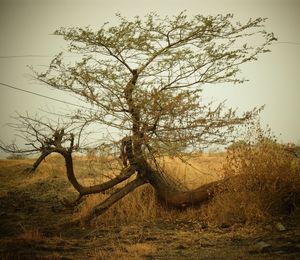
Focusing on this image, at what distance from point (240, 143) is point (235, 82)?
1625mm

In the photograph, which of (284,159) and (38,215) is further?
(38,215)

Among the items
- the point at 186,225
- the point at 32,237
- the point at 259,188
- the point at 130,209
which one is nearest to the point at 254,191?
the point at 259,188

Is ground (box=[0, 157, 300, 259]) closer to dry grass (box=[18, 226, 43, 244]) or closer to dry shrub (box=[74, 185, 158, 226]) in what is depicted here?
dry grass (box=[18, 226, 43, 244])

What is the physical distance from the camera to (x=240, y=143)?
840 centimetres

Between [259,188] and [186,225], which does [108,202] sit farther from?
[259,188]

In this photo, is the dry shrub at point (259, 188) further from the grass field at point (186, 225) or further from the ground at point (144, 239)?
the ground at point (144, 239)

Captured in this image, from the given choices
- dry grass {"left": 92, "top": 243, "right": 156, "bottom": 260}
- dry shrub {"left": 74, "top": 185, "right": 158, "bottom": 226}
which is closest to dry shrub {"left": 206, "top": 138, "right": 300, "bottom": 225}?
dry shrub {"left": 74, "top": 185, "right": 158, "bottom": 226}

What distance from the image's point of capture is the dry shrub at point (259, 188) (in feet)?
25.8

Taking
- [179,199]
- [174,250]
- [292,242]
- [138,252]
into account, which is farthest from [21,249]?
[292,242]

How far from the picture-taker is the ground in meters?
5.93

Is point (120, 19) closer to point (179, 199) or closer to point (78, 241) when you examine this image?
point (179, 199)

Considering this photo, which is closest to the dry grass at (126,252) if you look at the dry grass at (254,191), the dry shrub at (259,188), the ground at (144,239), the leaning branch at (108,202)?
the ground at (144,239)

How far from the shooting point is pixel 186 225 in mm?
8273

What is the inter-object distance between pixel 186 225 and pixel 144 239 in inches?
54.3
